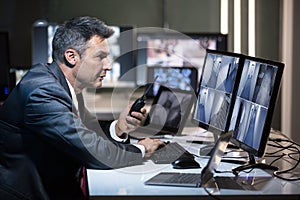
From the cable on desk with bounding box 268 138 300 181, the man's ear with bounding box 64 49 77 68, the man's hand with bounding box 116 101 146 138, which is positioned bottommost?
the cable on desk with bounding box 268 138 300 181

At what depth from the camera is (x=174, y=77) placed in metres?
5.17

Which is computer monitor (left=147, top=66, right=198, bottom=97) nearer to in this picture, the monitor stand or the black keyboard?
the black keyboard

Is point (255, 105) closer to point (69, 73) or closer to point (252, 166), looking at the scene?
point (252, 166)

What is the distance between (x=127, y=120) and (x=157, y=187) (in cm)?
65

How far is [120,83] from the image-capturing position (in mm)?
5832

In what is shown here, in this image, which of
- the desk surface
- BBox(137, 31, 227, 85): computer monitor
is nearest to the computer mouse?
the desk surface

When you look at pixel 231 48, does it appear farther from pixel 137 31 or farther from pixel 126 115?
pixel 126 115

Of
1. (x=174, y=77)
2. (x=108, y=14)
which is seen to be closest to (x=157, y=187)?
(x=174, y=77)

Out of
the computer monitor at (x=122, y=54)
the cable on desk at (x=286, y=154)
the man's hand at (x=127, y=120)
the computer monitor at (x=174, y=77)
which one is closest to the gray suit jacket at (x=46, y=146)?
the man's hand at (x=127, y=120)

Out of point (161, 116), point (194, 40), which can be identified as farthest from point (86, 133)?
point (194, 40)

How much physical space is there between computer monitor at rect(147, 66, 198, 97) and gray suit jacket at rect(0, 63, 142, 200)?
213cm

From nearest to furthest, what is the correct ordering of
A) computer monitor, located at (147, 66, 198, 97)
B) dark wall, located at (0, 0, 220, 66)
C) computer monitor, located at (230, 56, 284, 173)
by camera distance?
computer monitor, located at (230, 56, 284, 173) → computer monitor, located at (147, 66, 198, 97) → dark wall, located at (0, 0, 220, 66)

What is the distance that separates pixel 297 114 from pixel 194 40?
1.20 meters

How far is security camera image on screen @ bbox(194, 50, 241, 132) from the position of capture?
106 inches
